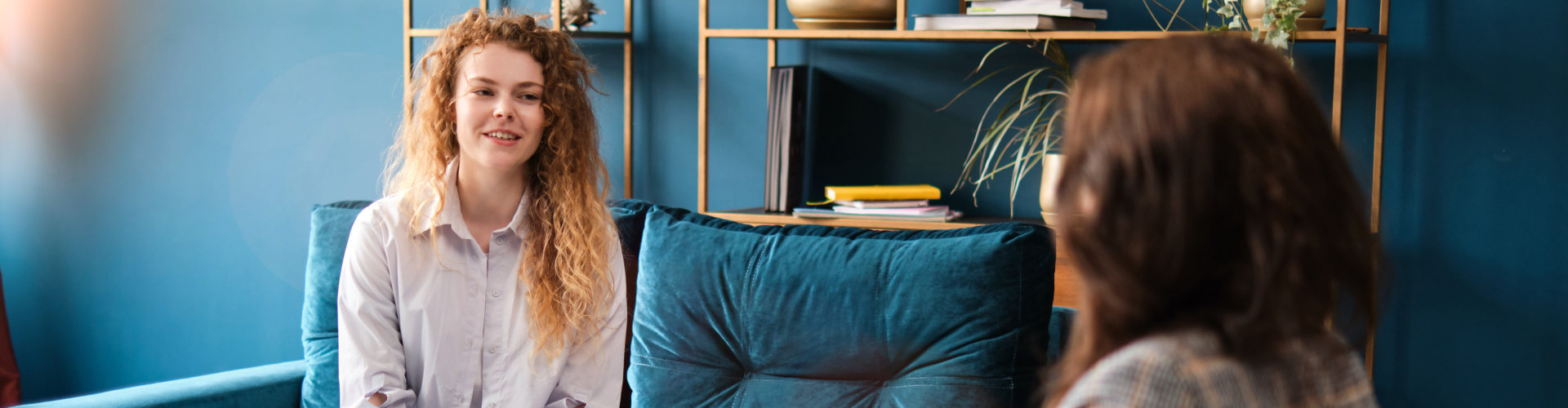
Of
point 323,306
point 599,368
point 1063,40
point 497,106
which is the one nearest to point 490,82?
point 497,106

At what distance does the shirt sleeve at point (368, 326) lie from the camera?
1493 mm

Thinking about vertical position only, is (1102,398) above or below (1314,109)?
below

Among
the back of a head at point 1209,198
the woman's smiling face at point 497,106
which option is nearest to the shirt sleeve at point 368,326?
the woman's smiling face at point 497,106

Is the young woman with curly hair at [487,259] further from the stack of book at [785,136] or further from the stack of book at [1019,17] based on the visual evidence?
the stack of book at [1019,17]

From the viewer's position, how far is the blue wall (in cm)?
191

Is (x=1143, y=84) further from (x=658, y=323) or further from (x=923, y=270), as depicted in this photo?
(x=658, y=323)

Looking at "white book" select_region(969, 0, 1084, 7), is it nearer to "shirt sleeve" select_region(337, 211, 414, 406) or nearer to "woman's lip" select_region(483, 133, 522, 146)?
"woman's lip" select_region(483, 133, 522, 146)

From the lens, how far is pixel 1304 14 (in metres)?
1.79

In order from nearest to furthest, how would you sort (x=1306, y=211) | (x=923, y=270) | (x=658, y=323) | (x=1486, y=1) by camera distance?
(x=1306, y=211) → (x=923, y=270) → (x=658, y=323) → (x=1486, y=1)

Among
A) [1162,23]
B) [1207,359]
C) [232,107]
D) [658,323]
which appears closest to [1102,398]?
[1207,359]

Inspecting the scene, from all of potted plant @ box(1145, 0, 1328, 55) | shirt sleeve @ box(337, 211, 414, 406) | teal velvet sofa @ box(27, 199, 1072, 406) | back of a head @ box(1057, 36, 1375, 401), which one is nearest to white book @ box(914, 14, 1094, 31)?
potted plant @ box(1145, 0, 1328, 55)

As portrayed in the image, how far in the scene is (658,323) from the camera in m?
1.54

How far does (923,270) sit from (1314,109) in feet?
2.58

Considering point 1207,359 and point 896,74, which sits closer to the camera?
point 1207,359
